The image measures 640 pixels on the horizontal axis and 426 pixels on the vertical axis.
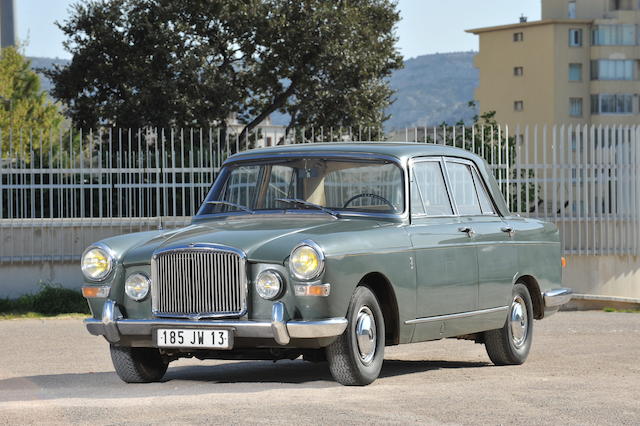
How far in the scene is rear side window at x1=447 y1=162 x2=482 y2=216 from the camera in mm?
11516

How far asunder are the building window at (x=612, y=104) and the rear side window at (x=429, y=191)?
103762mm

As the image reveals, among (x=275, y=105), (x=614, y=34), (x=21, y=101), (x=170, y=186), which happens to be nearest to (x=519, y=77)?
(x=614, y=34)

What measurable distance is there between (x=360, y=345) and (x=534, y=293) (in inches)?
132

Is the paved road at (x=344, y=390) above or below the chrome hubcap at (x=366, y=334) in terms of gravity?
below

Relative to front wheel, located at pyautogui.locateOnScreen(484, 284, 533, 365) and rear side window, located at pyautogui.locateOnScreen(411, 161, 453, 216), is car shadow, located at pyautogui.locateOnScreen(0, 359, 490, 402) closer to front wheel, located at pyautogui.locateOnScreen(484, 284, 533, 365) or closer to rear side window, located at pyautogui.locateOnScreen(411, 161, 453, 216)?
front wheel, located at pyautogui.locateOnScreen(484, 284, 533, 365)

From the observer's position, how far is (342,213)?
10.5m

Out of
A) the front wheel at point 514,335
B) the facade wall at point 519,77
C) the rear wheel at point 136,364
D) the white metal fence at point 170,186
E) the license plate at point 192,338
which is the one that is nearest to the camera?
the license plate at point 192,338

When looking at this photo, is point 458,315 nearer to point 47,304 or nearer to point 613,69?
point 47,304

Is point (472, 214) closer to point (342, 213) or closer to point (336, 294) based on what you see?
point (342, 213)

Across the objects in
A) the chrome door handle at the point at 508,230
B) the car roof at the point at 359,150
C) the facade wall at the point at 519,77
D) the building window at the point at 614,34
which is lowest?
the chrome door handle at the point at 508,230

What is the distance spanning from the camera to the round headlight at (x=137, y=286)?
9812mm

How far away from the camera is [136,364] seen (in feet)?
33.7

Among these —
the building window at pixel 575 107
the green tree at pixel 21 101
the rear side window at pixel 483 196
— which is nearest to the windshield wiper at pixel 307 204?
the rear side window at pixel 483 196

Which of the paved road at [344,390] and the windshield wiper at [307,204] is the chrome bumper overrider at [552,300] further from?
the windshield wiper at [307,204]
